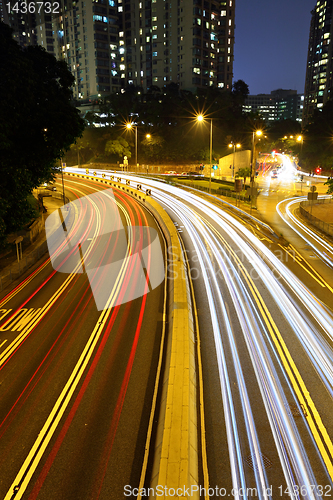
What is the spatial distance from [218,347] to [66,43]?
14156 cm

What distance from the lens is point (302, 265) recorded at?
2077cm

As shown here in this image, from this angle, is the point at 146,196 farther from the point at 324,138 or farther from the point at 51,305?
the point at 324,138

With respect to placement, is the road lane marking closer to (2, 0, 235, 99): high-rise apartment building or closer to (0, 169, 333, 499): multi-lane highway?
(0, 169, 333, 499): multi-lane highway

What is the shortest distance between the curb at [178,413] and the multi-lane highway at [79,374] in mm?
603

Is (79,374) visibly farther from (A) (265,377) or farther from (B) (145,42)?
(B) (145,42)

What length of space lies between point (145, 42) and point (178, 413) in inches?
5079

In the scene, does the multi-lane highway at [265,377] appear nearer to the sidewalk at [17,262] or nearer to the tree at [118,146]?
the sidewalk at [17,262]

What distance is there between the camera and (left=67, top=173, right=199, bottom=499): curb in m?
6.60

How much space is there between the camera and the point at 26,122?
1944cm

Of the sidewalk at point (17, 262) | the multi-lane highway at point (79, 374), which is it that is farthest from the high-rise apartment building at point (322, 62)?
the multi-lane highway at point (79, 374)

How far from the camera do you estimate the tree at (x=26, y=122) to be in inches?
711

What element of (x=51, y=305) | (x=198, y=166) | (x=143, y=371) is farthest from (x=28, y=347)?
(x=198, y=166)

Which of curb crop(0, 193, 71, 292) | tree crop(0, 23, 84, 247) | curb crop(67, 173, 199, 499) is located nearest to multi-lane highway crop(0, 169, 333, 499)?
curb crop(67, 173, 199, 499)

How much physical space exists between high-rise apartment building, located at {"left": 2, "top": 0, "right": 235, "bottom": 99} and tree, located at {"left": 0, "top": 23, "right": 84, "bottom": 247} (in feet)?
288
